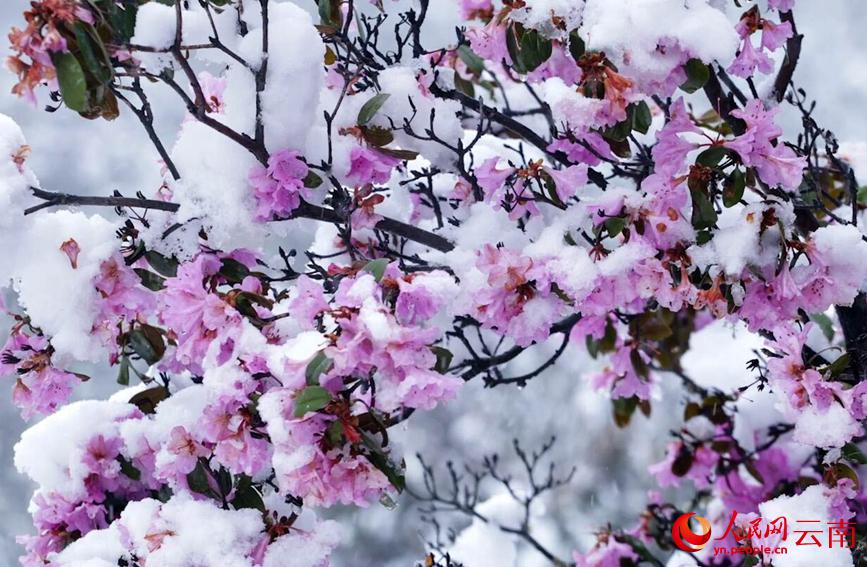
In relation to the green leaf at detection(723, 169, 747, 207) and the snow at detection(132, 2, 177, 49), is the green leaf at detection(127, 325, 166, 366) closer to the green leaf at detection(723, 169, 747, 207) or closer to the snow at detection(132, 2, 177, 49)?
the snow at detection(132, 2, 177, 49)

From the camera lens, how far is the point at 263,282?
1.59 metres

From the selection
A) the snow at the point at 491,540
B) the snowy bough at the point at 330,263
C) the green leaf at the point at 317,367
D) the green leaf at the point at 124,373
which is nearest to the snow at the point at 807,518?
the snowy bough at the point at 330,263

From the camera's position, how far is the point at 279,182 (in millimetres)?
1488

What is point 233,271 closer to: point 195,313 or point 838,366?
point 195,313

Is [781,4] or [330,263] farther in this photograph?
[781,4]

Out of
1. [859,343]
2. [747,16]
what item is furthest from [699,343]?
[747,16]

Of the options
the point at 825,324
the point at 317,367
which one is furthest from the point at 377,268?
the point at 825,324

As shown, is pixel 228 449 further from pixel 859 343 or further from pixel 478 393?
pixel 478 393

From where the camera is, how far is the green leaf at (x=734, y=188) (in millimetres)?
1435

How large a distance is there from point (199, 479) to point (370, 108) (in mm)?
702

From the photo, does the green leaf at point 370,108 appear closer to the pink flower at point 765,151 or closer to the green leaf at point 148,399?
the pink flower at point 765,151

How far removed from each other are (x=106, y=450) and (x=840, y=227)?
1412 mm

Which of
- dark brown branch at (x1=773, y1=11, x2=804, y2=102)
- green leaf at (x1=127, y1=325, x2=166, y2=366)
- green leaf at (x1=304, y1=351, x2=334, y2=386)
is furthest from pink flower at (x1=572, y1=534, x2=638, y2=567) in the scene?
green leaf at (x1=304, y1=351, x2=334, y2=386)

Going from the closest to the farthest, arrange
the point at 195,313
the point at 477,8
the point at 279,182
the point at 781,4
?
1. the point at 195,313
2. the point at 279,182
3. the point at 781,4
4. the point at 477,8
